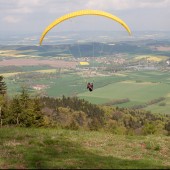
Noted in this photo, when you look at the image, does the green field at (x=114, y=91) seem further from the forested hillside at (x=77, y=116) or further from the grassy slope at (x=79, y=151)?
the grassy slope at (x=79, y=151)

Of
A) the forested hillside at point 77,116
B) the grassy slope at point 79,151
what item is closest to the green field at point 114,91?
the forested hillside at point 77,116

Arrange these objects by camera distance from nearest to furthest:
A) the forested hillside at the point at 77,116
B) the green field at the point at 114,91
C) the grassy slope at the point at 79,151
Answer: the grassy slope at the point at 79,151 → the forested hillside at the point at 77,116 → the green field at the point at 114,91

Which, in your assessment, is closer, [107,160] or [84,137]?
[107,160]

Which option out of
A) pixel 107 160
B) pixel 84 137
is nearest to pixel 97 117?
pixel 84 137

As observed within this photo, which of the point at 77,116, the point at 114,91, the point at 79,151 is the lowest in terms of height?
the point at 114,91

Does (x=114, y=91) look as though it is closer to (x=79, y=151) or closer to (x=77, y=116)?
(x=77, y=116)

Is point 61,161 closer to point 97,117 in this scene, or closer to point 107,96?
point 97,117

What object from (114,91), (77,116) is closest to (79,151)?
(77,116)

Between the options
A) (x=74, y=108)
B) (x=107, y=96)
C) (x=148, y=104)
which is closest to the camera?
(x=74, y=108)
